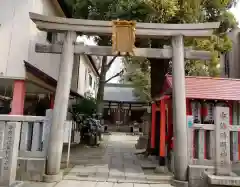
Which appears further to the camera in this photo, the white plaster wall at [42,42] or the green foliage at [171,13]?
the white plaster wall at [42,42]

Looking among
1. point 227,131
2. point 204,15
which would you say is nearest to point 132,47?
point 227,131

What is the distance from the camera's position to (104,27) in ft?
25.7

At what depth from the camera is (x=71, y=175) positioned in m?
7.67

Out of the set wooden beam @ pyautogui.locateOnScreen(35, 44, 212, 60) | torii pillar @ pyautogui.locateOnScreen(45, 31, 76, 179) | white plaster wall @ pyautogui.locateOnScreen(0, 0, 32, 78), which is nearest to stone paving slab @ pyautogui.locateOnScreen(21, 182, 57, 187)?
torii pillar @ pyautogui.locateOnScreen(45, 31, 76, 179)

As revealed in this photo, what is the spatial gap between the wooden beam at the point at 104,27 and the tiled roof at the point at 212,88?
200cm

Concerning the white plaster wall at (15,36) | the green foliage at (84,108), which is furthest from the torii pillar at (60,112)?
the green foliage at (84,108)

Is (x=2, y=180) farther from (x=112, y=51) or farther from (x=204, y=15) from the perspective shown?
(x=204, y=15)

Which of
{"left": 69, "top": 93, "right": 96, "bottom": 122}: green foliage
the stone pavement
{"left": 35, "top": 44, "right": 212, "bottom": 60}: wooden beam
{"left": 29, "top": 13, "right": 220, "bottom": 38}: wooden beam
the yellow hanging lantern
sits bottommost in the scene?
the stone pavement

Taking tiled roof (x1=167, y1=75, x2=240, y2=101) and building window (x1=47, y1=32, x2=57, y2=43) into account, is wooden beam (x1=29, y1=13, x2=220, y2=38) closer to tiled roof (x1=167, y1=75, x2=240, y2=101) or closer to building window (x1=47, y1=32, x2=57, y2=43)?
tiled roof (x1=167, y1=75, x2=240, y2=101)

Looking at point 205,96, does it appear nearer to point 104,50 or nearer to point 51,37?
point 104,50

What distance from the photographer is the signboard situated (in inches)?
244

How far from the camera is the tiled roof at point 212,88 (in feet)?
28.2

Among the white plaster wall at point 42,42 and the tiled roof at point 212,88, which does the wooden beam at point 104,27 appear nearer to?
the tiled roof at point 212,88

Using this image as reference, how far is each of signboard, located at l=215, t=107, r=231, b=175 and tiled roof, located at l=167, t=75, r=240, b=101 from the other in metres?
2.09
